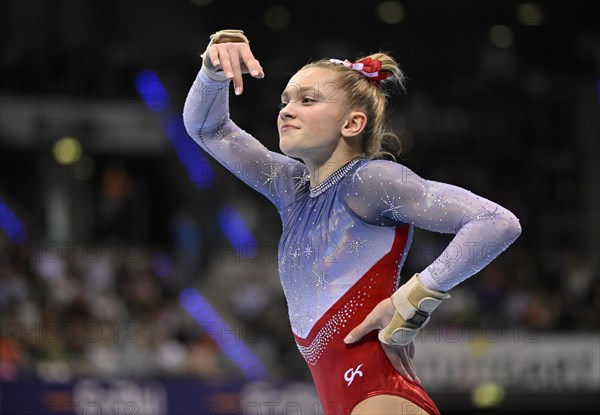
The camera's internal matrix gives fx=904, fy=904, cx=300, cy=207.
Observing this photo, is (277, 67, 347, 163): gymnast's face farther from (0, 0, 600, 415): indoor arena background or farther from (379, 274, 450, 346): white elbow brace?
(0, 0, 600, 415): indoor arena background

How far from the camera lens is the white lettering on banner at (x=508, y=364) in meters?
8.25

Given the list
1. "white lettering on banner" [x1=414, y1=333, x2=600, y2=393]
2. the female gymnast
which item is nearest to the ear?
the female gymnast

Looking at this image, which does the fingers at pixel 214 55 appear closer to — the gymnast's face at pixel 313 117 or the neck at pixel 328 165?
the gymnast's face at pixel 313 117

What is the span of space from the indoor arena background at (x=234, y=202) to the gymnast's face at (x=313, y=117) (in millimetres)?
4508

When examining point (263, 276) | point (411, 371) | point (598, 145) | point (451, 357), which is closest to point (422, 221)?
point (411, 371)

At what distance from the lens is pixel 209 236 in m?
10.4

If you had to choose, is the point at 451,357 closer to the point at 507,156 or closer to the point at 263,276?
the point at 263,276

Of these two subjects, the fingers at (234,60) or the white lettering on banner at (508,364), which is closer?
the fingers at (234,60)

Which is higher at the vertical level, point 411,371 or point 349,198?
point 349,198

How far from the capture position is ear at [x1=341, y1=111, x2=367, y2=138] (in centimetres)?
277

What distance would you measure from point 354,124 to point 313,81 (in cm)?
18

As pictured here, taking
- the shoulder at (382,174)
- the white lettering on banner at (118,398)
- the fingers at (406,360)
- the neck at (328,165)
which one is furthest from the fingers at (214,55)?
the white lettering on banner at (118,398)

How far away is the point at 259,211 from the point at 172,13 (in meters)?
2.98

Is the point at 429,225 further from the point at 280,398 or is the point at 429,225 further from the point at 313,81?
the point at 280,398
